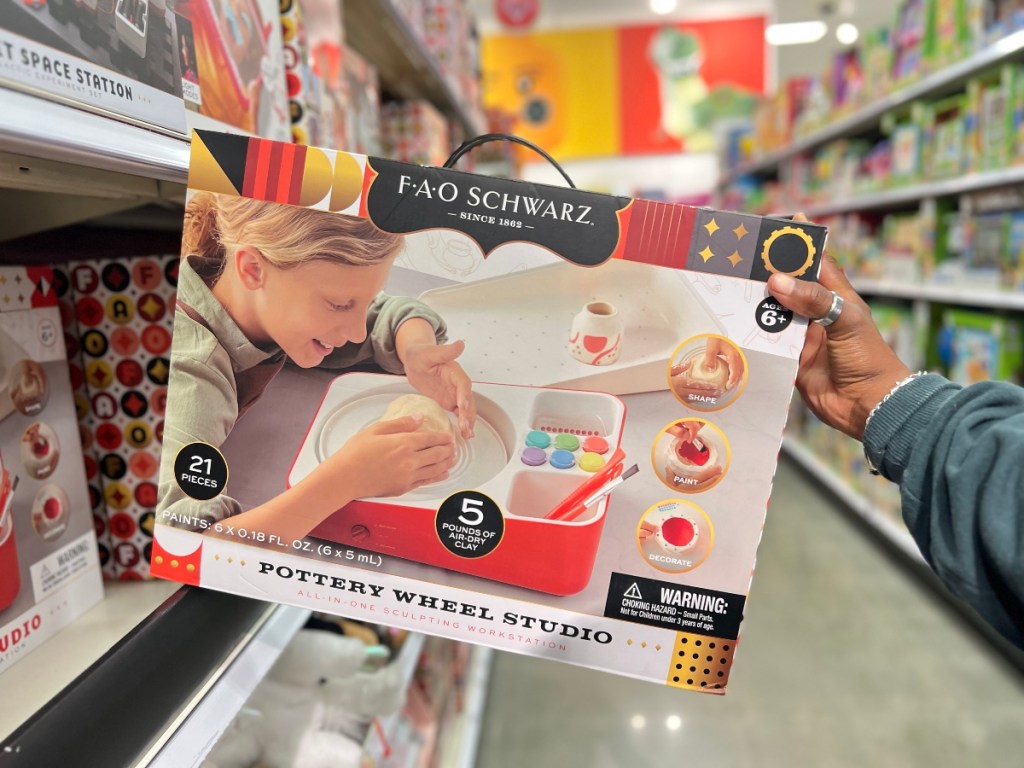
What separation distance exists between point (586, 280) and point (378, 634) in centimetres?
86

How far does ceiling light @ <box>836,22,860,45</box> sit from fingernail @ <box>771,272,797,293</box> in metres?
7.64

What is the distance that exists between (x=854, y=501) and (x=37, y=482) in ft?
11.0

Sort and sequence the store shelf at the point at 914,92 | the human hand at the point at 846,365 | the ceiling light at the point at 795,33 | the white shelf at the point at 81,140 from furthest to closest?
the ceiling light at the point at 795,33, the store shelf at the point at 914,92, the human hand at the point at 846,365, the white shelf at the point at 81,140

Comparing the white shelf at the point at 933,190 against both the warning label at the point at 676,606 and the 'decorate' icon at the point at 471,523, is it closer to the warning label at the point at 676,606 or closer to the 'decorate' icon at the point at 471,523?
the warning label at the point at 676,606

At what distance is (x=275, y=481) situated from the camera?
0.65 meters

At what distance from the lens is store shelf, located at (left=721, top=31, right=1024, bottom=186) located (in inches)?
87.4

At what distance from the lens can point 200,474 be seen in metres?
0.65

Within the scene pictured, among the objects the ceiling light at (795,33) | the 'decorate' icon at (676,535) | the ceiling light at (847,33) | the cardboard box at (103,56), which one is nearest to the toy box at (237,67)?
the cardboard box at (103,56)

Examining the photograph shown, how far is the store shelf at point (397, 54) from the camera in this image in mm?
1488

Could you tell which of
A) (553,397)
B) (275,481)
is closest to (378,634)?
(275,481)

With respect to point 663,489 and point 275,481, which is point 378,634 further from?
point 663,489

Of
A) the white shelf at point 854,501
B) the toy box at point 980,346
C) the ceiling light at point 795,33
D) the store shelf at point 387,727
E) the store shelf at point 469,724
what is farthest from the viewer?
the ceiling light at point 795,33

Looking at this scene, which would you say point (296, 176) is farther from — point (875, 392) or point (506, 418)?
point (875, 392)

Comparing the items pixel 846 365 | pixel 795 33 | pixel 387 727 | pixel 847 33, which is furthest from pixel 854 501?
pixel 847 33
